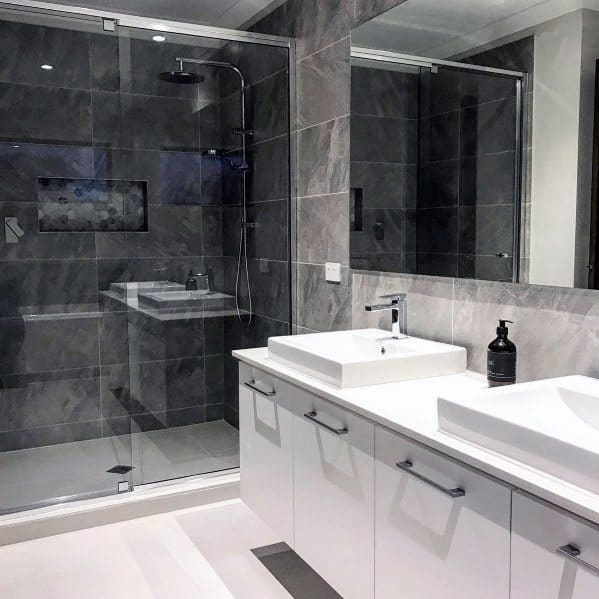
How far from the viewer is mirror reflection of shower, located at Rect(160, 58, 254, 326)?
2996mm

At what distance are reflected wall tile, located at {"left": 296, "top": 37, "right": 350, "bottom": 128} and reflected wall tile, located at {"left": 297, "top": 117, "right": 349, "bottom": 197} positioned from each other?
47mm

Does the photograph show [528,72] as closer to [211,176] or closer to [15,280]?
[211,176]

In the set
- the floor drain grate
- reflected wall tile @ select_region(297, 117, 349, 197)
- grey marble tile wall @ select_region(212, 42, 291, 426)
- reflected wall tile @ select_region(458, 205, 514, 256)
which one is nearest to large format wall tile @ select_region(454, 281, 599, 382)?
reflected wall tile @ select_region(458, 205, 514, 256)

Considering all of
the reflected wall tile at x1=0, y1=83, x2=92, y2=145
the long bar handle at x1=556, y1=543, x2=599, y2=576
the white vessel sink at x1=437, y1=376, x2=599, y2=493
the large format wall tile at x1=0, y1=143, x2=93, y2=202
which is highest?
the reflected wall tile at x1=0, y1=83, x2=92, y2=145

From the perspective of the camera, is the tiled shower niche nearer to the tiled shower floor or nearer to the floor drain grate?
the tiled shower floor

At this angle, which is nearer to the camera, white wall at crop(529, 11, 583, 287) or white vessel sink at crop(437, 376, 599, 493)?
white vessel sink at crop(437, 376, 599, 493)

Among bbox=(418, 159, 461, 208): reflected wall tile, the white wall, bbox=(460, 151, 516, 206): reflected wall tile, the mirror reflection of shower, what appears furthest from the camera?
the mirror reflection of shower

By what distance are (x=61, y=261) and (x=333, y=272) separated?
127cm

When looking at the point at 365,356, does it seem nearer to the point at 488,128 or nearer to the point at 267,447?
the point at 267,447

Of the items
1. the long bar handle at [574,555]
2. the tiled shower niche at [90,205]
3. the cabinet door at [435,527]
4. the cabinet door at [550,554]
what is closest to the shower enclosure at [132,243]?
the tiled shower niche at [90,205]

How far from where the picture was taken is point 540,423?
5.07 ft

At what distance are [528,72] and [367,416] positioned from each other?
3.51ft

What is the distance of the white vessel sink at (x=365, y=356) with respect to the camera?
6.36 ft

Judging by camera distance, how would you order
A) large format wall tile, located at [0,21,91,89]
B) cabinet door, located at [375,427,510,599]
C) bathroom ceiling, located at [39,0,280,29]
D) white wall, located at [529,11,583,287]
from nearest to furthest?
cabinet door, located at [375,427,510,599] → white wall, located at [529,11,583,287] → large format wall tile, located at [0,21,91,89] → bathroom ceiling, located at [39,0,280,29]
